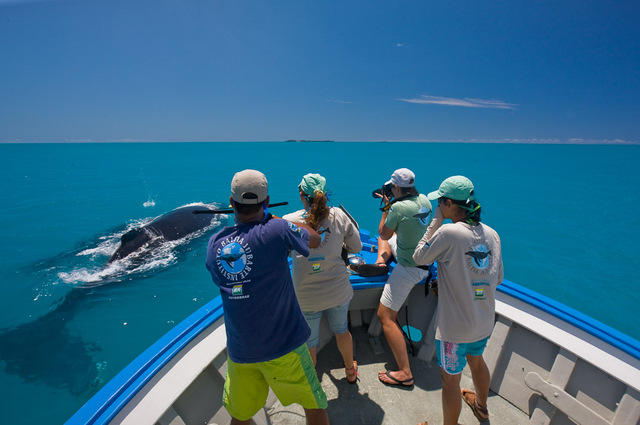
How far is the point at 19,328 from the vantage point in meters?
6.40

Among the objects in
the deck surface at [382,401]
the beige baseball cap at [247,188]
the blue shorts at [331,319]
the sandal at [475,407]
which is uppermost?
the beige baseball cap at [247,188]

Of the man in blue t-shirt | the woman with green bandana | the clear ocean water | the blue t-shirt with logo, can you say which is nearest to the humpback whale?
the clear ocean water

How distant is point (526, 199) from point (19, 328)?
29.4m

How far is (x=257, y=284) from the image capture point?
171 centimetres

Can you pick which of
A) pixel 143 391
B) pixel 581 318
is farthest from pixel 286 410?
pixel 581 318

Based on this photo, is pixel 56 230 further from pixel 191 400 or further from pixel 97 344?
pixel 191 400

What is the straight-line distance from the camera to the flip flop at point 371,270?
11.9 ft

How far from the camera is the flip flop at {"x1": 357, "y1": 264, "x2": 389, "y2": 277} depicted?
3.64m

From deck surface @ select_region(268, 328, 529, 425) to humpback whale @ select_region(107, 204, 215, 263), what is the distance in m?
8.45

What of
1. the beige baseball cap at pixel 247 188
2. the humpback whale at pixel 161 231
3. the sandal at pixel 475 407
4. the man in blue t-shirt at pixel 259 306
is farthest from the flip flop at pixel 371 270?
the humpback whale at pixel 161 231

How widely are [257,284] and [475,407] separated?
9.01 feet

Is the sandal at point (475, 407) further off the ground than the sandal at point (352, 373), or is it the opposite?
the sandal at point (475, 407)

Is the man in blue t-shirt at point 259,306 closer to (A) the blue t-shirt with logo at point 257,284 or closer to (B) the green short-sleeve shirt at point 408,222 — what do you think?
(A) the blue t-shirt with logo at point 257,284

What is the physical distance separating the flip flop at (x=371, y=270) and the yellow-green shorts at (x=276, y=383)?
1776 mm
